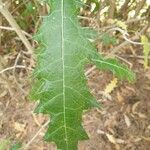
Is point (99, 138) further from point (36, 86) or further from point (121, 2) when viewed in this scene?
point (36, 86)

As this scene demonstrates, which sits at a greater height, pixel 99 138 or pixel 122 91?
pixel 122 91

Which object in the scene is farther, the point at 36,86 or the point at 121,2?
the point at 121,2

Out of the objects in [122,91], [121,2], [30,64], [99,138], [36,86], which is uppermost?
[36,86]

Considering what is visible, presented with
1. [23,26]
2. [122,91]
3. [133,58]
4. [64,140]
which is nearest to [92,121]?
[122,91]

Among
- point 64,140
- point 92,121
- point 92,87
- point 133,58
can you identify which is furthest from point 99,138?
point 64,140

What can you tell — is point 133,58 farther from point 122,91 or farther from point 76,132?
point 76,132

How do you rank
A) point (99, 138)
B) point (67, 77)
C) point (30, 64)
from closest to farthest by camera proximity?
point (67, 77) → point (99, 138) → point (30, 64)

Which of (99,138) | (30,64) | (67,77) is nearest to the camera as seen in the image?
(67,77)
